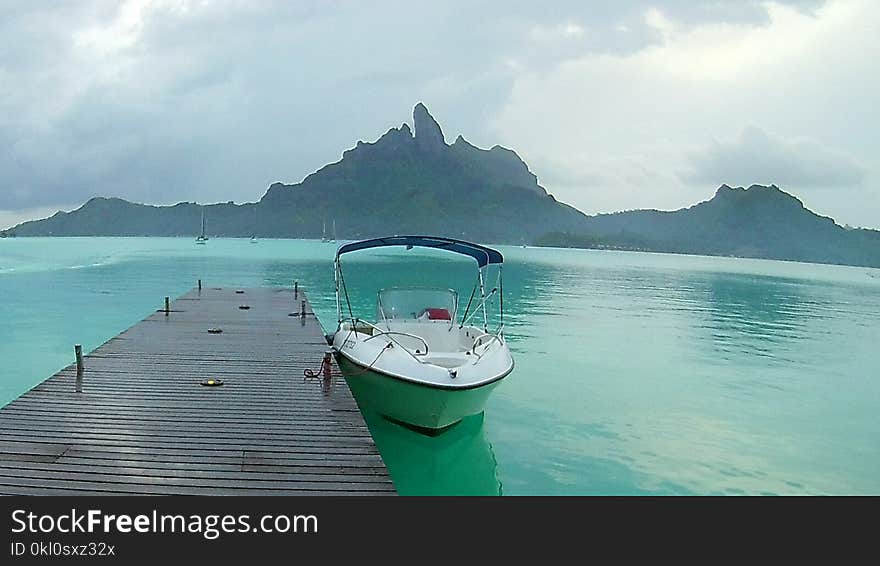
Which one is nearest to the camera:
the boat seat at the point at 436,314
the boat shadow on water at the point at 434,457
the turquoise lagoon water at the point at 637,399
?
the boat shadow on water at the point at 434,457

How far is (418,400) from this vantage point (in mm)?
9836

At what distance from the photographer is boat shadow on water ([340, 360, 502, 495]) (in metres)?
9.59

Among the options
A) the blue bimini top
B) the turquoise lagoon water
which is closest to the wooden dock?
the turquoise lagoon water

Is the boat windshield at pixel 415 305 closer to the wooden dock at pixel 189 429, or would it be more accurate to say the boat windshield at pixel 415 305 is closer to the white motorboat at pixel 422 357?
the white motorboat at pixel 422 357

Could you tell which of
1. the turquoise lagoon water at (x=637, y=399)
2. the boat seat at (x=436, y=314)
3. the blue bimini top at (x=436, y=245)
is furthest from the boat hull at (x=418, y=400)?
the blue bimini top at (x=436, y=245)

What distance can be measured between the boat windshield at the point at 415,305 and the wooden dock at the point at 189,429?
1759mm

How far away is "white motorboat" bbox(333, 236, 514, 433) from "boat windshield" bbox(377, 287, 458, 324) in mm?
20

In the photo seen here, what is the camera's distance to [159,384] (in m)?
9.32

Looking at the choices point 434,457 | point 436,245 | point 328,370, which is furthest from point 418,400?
point 436,245

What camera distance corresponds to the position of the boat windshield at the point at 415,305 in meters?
13.2

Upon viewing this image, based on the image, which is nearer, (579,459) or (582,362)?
(579,459)

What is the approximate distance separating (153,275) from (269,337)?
40.8 metres
